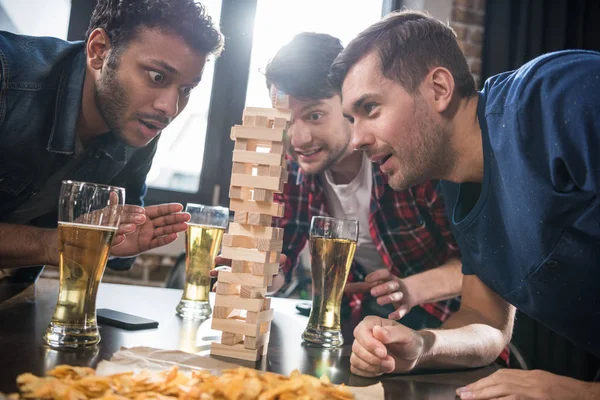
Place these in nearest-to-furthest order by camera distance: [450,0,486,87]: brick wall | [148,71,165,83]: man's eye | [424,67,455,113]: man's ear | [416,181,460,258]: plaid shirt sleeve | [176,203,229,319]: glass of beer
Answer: [176,203,229,319]: glass of beer < [424,67,455,113]: man's ear < [148,71,165,83]: man's eye < [416,181,460,258]: plaid shirt sleeve < [450,0,486,87]: brick wall

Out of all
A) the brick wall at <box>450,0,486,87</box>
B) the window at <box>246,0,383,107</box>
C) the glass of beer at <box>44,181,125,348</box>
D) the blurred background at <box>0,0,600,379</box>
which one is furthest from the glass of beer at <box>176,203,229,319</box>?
the brick wall at <box>450,0,486,87</box>

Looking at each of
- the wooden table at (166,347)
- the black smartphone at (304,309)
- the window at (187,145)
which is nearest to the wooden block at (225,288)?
the wooden table at (166,347)

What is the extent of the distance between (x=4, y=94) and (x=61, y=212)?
778 millimetres

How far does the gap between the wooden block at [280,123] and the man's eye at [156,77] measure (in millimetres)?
793

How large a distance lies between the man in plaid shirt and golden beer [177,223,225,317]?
2.11ft

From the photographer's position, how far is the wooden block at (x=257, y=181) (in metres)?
0.92

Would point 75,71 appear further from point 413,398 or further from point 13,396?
point 413,398

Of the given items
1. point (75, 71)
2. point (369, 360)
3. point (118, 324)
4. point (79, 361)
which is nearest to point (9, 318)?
point (118, 324)

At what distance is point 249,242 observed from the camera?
0.93 meters

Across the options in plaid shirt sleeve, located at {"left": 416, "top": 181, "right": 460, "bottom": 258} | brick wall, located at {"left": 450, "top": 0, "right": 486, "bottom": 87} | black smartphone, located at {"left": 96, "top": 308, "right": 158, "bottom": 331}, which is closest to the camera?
black smartphone, located at {"left": 96, "top": 308, "right": 158, "bottom": 331}

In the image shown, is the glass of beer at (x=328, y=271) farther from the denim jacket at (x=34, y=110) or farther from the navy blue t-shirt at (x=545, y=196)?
the denim jacket at (x=34, y=110)

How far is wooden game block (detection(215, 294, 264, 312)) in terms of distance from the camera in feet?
2.96

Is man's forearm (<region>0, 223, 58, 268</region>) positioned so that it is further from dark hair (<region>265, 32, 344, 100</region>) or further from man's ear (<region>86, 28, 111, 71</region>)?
dark hair (<region>265, 32, 344, 100</region>)

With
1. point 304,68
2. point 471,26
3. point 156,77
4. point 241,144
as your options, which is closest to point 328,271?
point 241,144
